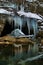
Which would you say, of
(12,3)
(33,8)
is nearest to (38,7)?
(33,8)

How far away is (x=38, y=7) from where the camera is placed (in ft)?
51.4

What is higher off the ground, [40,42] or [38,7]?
[38,7]

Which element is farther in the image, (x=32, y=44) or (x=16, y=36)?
(x=16, y=36)

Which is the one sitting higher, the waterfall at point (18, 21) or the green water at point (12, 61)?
the waterfall at point (18, 21)

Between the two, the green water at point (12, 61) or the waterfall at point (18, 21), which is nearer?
the green water at point (12, 61)

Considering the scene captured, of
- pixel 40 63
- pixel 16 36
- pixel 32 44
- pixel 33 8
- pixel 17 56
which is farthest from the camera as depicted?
pixel 33 8

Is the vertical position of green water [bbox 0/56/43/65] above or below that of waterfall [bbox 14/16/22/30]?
below

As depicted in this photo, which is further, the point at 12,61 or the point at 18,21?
the point at 18,21

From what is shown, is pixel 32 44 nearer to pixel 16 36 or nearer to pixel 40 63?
pixel 16 36

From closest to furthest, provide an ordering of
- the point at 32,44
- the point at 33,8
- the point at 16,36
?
the point at 32,44
the point at 16,36
the point at 33,8

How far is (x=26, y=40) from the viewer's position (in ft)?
37.8

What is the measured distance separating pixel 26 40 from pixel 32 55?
3.13m

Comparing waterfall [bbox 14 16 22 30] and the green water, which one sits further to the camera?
waterfall [bbox 14 16 22 30]

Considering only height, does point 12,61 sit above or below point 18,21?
below
